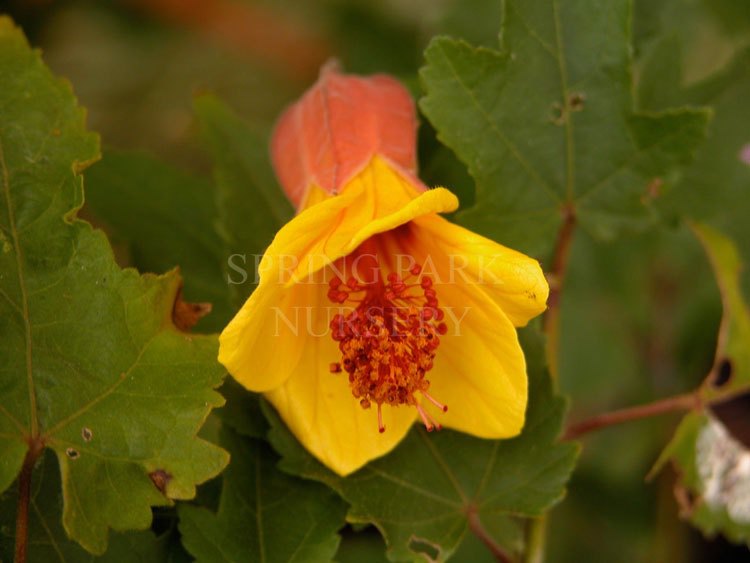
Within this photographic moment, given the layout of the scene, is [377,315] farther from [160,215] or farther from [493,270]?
[160,215]

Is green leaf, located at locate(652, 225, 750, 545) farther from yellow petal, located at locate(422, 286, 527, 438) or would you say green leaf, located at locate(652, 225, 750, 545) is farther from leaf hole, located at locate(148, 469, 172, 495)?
leaf hole, located at locate(148, 469, 172, 495)

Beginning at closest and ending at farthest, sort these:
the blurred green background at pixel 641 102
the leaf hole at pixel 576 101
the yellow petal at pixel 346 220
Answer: the yellow petal at pixel 346 220
the leaf hole at pixel 576 101
the blurred green background at pixel 641 102

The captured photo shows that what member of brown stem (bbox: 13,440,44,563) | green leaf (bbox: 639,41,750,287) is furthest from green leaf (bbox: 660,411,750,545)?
brown stem (bbox: 13,440,44,563)

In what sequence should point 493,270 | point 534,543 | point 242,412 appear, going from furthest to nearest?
point 534,543
point 242,412
point 493,270

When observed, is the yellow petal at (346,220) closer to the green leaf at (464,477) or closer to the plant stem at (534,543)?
the green leaf at (464,477)

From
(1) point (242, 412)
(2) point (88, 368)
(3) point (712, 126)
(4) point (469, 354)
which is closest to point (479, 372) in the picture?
(4) point (469, 354)

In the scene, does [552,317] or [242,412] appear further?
[552,317]

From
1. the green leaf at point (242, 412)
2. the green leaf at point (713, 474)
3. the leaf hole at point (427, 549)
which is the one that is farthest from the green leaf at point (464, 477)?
the green leaf at point (713, 474)
